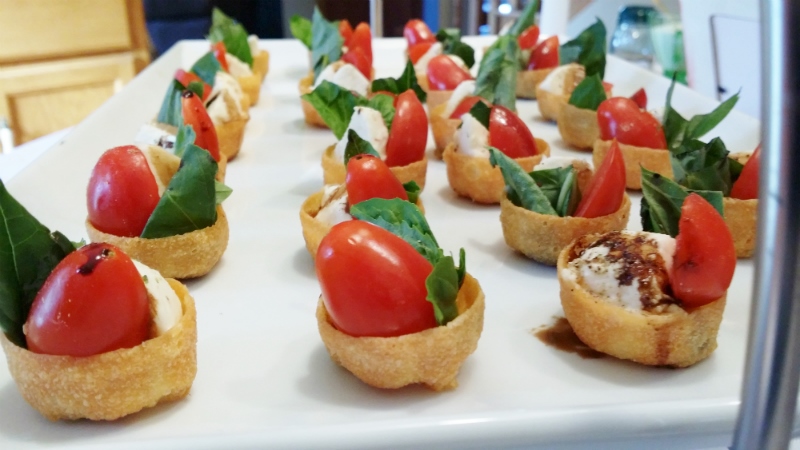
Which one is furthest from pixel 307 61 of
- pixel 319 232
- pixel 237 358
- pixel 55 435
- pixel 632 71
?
pixel 55 435

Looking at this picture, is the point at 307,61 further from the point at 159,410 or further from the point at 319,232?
the point at 159,410

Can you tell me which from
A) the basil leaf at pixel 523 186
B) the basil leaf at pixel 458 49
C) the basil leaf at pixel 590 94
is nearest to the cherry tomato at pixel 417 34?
the basil leaf at pixel 458 49

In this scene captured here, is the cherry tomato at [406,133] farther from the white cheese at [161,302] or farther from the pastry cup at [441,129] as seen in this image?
the white cheese at [161,302]

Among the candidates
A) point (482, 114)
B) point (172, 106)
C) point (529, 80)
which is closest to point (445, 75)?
point (529, 80)

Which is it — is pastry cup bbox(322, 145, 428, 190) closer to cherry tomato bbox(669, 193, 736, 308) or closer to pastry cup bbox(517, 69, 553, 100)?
cherry tomato bbox(669, 193, 736, 308)

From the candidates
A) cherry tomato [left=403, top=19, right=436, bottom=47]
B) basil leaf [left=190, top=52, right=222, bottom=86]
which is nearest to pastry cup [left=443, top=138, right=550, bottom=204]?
basil leaf [left=190, top=52, right=222, bottom=86]
